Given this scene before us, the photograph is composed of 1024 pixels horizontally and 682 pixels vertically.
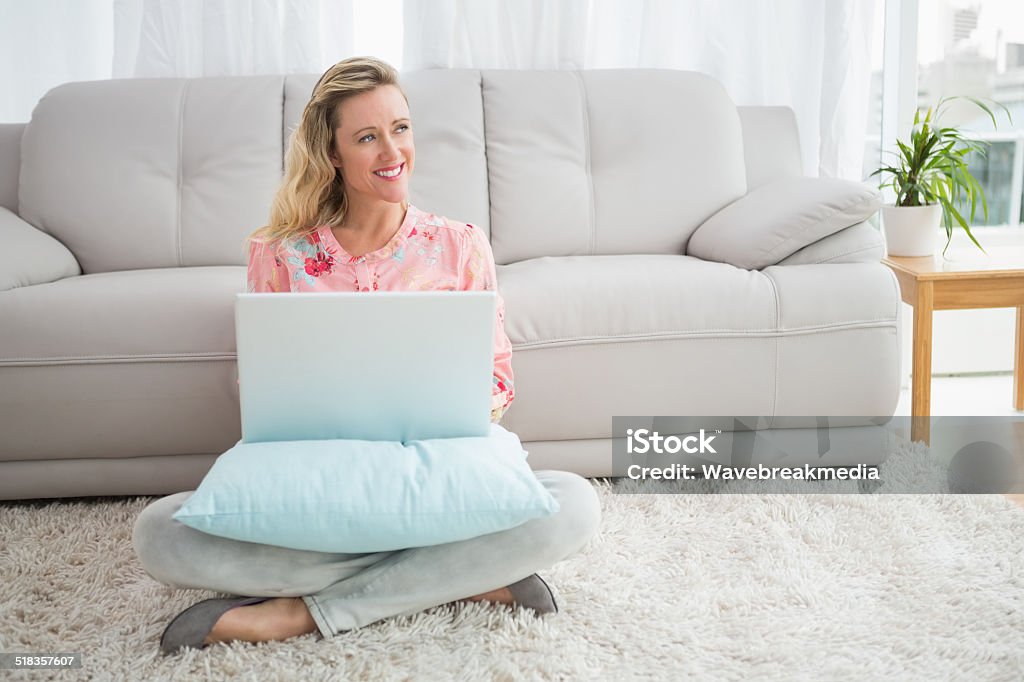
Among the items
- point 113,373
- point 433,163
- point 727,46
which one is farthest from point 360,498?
point 727,46

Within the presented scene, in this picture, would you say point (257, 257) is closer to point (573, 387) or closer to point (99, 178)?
point (573, 387)

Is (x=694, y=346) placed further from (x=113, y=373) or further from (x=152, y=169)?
(x=152, y=169)

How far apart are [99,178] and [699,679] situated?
2056mm

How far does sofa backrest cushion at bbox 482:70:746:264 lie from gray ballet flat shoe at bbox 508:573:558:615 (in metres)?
1.24

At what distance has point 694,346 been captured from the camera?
82.0 inches

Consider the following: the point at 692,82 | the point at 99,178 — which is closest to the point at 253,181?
the point at 99,178

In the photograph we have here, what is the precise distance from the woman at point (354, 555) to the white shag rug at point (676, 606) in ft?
0.18

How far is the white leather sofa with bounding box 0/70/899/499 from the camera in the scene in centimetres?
200

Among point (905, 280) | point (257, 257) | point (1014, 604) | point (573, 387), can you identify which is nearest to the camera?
point (1014, 604)

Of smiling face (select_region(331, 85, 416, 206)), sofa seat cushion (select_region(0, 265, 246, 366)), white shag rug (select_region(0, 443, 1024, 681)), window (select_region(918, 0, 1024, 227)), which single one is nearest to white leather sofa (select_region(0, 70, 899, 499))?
sofa seat cushion (select_region(0, 265, 246, 366))

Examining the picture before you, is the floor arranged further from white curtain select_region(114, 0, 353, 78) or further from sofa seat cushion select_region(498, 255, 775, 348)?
white curtain select_region(114, 0, 353, 78)

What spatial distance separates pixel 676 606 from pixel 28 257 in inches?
68.1

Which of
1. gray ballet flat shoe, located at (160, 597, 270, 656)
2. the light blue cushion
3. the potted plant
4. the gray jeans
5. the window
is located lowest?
gray ballet flat shoe, located at (160, 597, 270, 656)

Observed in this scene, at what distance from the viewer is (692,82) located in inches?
110
